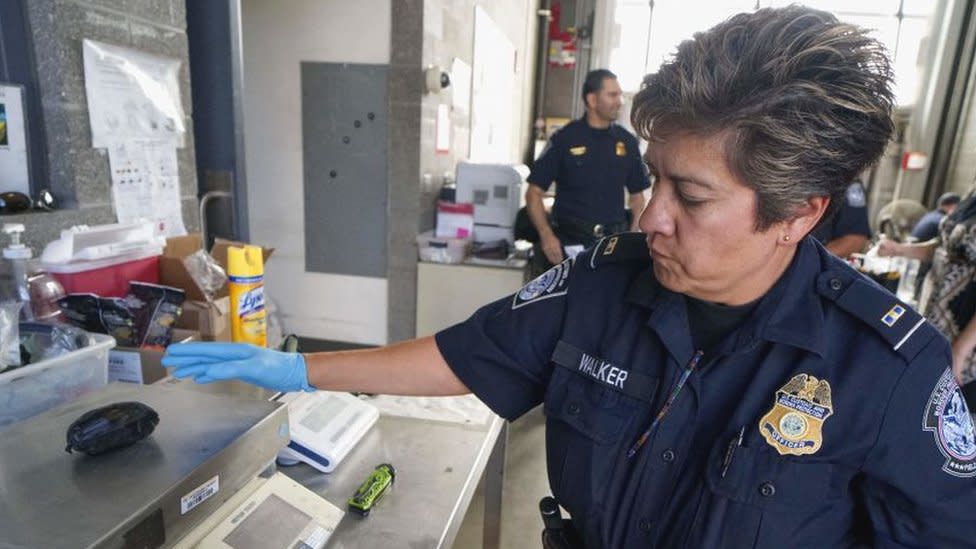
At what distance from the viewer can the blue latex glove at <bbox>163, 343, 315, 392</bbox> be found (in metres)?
Result: 0.94

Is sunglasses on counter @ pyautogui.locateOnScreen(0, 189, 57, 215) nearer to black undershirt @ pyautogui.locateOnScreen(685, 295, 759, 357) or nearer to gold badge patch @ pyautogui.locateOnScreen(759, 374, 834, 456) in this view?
black undershirt @ pyautogui.locateOnScreen(685, 295, 759, 357)

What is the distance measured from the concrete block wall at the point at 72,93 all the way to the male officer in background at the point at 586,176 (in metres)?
2.00

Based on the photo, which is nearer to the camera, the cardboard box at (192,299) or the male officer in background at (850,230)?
the cardboard box at (192,299)

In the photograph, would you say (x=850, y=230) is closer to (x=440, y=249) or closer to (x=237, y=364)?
(x=440, y=249)

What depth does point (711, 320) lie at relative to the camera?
847 millimetres

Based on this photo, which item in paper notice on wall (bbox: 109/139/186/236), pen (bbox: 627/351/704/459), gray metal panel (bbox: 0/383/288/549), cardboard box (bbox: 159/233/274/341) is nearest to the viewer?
gray metal panel (bbox: 0/383/288/549)

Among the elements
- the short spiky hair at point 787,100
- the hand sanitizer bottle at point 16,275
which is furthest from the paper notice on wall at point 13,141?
the short spiky hair at point 787,100

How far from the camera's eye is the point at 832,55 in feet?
2.14

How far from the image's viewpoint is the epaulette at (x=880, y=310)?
0.71 metres

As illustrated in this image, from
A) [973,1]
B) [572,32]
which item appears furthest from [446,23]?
[973,1]

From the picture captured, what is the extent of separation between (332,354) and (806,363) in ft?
2.45

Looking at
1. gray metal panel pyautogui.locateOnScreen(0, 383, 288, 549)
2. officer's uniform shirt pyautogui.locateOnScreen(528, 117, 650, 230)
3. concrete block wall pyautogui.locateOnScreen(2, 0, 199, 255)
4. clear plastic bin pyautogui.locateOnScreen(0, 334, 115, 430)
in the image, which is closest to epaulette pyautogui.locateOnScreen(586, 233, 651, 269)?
gray metal panel pyautogui.locateOnScreen(0, 383, 288, 549)

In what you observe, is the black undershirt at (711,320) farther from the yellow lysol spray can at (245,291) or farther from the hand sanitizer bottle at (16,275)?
the hand sanitizer bottle at (16,275)

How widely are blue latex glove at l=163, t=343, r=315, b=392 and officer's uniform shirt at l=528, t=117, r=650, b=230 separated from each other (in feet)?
7.65
